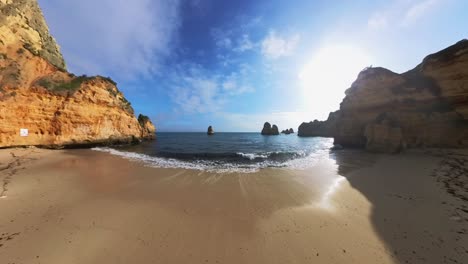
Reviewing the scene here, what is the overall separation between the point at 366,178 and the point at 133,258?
1109 cm

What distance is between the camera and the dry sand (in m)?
3.58

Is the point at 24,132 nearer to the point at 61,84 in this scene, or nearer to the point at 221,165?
the point at 61,84

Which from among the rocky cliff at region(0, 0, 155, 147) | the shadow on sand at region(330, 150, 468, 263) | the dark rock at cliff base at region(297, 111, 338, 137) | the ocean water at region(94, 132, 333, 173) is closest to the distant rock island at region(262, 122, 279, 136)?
the dark rock at cliff base at region(297, 111, 338, 137)

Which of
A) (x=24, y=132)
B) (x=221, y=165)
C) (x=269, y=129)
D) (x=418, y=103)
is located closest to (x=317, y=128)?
(x=269, y=129)

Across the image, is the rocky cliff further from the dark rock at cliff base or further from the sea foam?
the dark rock at cliff base

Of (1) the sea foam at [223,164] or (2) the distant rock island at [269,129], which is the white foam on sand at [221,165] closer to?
(1) the sea foam at [223,164]

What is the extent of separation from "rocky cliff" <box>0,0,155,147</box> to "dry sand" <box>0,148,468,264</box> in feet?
42.7

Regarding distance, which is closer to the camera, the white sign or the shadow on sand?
the shadow on sand

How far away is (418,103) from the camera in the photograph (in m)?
18.1

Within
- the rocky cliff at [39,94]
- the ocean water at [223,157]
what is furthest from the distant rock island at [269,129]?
the rocky cliff at [39,94]

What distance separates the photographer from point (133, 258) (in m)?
3.40

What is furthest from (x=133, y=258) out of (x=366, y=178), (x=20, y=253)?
(x=366, y=178)

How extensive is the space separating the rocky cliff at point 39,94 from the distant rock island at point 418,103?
35.4 meters

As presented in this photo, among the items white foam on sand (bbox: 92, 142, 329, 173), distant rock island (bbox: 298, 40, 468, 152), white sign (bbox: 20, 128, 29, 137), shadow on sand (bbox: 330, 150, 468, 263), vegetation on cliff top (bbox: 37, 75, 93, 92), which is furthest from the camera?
vegetation on cliff top (bbox: 37, 75, 93, 92)
